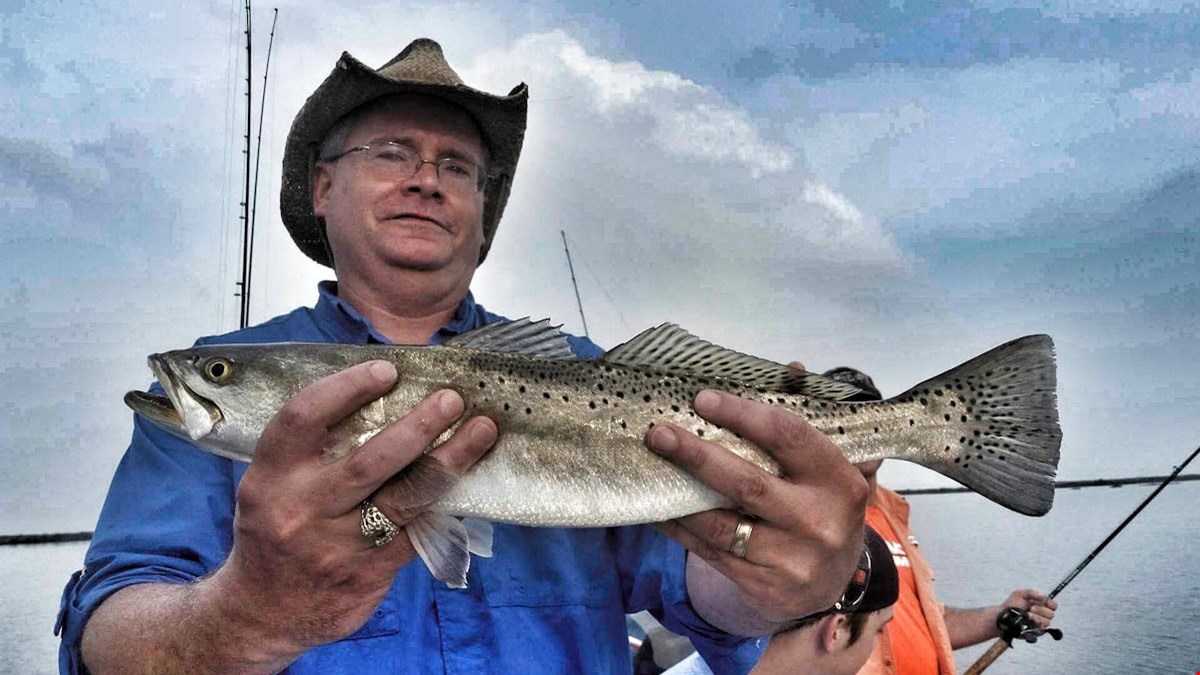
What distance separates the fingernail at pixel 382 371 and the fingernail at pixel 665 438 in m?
0.78

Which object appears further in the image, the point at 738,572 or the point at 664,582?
the point at 664,582

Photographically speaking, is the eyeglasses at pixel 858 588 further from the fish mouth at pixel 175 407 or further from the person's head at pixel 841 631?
the fish mouth at pixel 175 407

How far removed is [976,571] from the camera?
88.3 feet

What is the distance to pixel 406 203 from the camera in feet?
11.2

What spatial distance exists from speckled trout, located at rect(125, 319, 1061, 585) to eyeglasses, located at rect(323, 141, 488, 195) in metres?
1.08

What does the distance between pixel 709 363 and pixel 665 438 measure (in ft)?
1.62

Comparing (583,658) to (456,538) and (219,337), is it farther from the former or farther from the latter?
(219,337)

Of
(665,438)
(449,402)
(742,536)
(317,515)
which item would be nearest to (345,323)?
(449,402)

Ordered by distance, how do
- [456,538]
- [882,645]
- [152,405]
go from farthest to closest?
[882,645], [152,405], [456,538]

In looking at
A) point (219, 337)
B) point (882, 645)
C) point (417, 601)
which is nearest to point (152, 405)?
point (219, 337)

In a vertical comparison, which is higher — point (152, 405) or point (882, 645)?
point (152, 405)

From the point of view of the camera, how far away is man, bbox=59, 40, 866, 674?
6.91 feet

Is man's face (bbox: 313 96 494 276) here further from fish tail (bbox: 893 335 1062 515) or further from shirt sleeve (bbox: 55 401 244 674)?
fish tail (bbox: 893 335 1062 515)

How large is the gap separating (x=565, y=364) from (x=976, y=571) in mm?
28204
